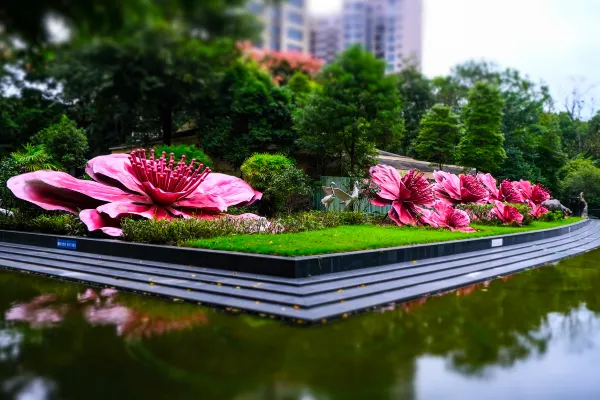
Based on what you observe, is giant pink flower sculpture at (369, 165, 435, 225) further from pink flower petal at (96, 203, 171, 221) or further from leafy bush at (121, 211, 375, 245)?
pink flower petal at (96, 203, 171, 221)

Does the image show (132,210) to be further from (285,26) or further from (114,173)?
(285,26)

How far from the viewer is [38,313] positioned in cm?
474

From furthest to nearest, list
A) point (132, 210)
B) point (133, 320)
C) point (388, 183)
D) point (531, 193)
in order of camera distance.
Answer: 1. point (531, 193)
2. point (388, 183)
3. point (132, 210)
4. point (133, 320)

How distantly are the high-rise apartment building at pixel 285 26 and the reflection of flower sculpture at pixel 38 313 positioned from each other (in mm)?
3100

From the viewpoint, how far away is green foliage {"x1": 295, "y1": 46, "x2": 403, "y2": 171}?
1223 cm

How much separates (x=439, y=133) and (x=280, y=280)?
16214mm

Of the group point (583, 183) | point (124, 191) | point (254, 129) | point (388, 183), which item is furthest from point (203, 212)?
point (583, 183)

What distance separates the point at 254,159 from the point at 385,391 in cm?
962

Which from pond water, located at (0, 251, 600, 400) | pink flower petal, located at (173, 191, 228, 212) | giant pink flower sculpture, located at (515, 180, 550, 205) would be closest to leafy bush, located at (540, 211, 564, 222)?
giant pink flower sculpture, located at (515, 180, 550, 205)

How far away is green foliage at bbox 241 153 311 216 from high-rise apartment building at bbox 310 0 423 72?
8.08 metres

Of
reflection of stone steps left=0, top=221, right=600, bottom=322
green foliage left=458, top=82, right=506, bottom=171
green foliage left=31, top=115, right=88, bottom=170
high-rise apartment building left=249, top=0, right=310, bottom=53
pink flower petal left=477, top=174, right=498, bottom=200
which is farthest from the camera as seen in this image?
green foliage left=458, top=82, right=506, bottom=171

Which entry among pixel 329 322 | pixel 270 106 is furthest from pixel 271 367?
pixel 270 106

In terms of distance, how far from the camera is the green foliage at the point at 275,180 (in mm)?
11485

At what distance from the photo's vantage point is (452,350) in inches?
148
